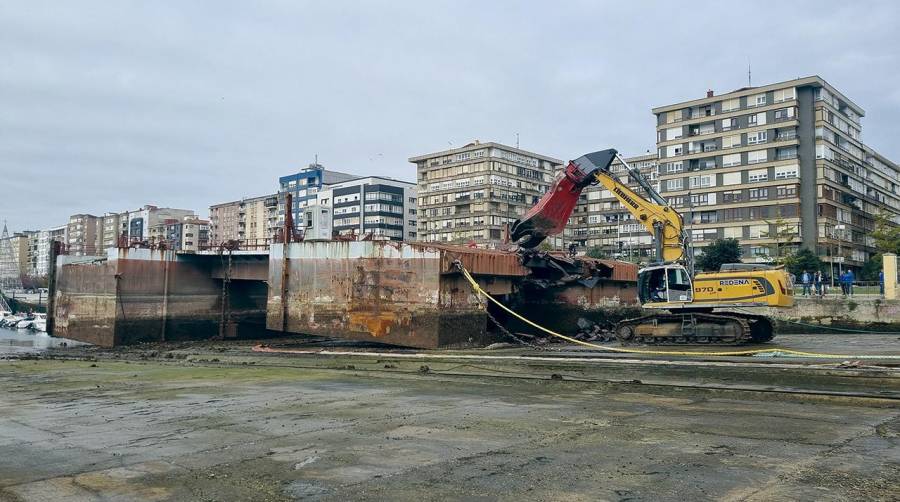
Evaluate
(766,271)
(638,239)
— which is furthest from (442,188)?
(766,271)

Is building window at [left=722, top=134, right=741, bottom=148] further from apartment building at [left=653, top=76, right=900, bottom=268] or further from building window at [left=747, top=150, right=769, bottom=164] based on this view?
building window at [left=747, top=150, right=769, bottom=164]

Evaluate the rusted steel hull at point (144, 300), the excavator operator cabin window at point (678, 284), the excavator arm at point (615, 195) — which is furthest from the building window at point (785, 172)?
the rusted steel hull at point (144, 300)

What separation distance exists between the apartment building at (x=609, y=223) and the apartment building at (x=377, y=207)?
26049 mm

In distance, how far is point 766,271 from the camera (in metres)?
19.9

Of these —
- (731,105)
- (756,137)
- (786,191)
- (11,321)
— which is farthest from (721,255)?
(11,321)

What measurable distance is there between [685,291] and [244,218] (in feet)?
398

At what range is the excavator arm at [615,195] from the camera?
876 inches

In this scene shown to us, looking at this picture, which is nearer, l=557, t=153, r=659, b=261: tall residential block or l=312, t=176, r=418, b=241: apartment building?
l=557, t=153, r=659, b=261: tall residential block

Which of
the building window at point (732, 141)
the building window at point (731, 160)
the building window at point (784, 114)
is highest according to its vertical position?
the building window at point (784, 114)

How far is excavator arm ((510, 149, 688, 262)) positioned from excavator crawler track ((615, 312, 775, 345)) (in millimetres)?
2103

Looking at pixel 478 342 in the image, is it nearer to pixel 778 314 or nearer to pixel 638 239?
pixel 778 314

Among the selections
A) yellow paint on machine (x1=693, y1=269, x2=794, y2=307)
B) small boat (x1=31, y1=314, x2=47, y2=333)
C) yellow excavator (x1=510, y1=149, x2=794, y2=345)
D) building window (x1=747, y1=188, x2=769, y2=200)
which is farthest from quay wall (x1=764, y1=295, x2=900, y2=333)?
small boat (x1=31, y1=314, x2=47, y2=333)

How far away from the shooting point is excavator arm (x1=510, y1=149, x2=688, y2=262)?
2225cm

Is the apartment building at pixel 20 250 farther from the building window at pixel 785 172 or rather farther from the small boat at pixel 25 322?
the building window at pixel 785 172
